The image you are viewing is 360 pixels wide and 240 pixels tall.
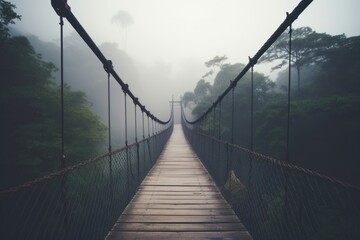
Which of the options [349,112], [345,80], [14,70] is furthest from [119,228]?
[345,80]

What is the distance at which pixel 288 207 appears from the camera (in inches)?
63.7

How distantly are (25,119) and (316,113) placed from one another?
16.2 metres

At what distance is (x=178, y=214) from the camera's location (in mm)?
2553

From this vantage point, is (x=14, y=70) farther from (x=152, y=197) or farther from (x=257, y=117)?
(x=257, y=117)

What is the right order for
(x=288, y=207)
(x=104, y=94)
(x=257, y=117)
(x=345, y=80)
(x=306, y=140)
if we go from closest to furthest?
(x=288, y=207)
(x=306, y=140)
(x=257, y=117)
(x=345, y=80)
(x=104, y=94)

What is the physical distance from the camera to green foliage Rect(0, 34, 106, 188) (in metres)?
9.71

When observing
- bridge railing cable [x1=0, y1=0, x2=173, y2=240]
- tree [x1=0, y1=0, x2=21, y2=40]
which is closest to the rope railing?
bridge railing cable [x1=0, y1=0, x2=173, y2=240]

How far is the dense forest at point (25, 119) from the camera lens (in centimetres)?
971

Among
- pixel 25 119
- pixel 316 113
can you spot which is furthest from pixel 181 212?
pixel 316 113

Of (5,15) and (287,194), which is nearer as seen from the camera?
(287,194)

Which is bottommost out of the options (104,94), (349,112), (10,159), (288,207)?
(10,159)

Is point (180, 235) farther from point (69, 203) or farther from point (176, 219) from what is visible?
point (69, 203)

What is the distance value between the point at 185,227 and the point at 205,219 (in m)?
0.28

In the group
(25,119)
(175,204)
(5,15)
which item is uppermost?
(5,15)
